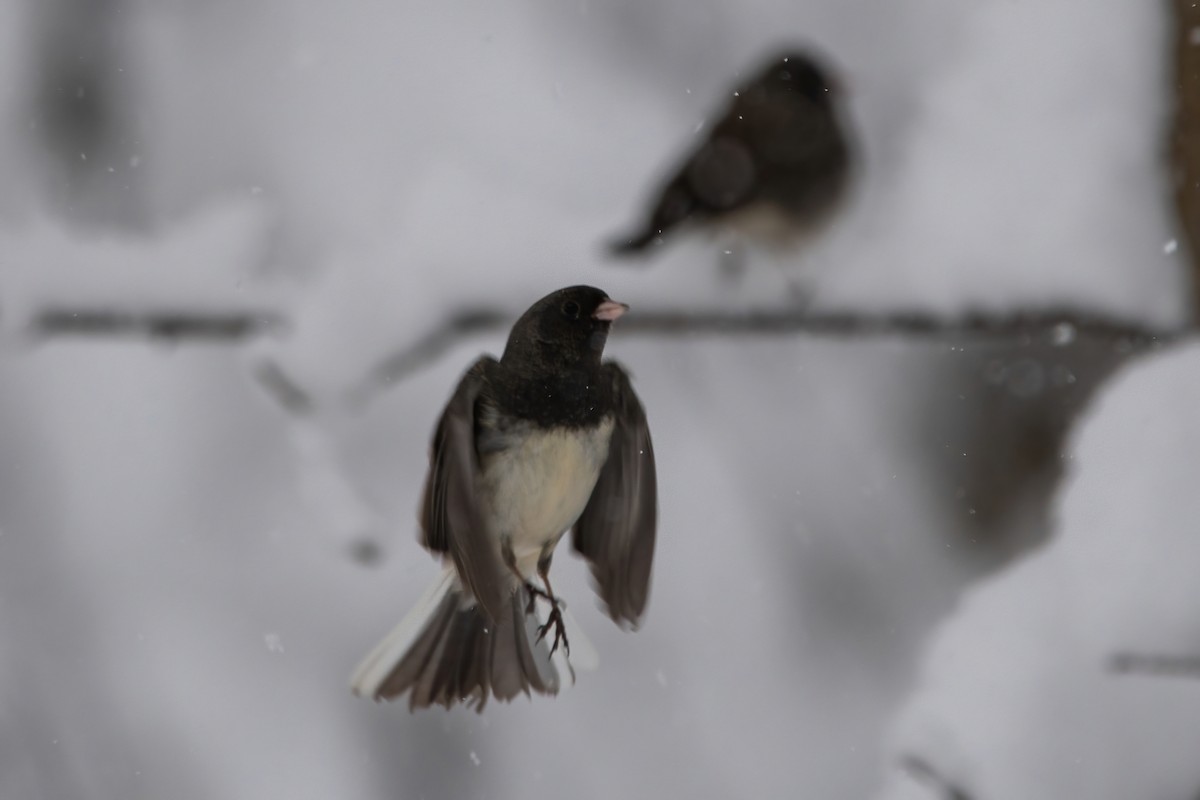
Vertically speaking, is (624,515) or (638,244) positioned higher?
(638,244)

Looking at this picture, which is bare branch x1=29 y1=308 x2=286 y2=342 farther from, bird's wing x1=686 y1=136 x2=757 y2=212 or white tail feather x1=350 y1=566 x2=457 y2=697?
bird's wing x1=686 y1=136 x2=757 y2=212

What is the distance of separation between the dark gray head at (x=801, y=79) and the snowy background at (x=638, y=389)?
0.14 metres

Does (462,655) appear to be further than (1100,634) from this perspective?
No

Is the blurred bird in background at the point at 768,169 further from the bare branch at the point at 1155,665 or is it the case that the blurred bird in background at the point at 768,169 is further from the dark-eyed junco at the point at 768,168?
the bare branch at the point at 1155,665

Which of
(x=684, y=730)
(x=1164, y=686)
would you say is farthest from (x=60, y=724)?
(x=1164, y=686)

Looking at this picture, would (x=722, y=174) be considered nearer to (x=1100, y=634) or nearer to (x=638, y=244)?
(x=638, y=244)

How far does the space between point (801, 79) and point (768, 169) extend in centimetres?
30

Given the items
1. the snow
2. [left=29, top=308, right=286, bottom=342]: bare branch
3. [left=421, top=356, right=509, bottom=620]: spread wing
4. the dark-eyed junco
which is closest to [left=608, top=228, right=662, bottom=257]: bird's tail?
the dark-eyed junco

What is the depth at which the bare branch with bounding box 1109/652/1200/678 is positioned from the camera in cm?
169

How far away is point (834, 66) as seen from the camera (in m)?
2.52

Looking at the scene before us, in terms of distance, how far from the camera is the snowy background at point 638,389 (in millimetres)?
1935

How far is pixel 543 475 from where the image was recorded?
57.1 inches

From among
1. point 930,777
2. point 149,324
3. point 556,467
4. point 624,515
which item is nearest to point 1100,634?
point 930,777

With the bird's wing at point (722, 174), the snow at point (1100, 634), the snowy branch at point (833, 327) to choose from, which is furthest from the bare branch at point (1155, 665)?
the bird's wing at point (722, 174)
